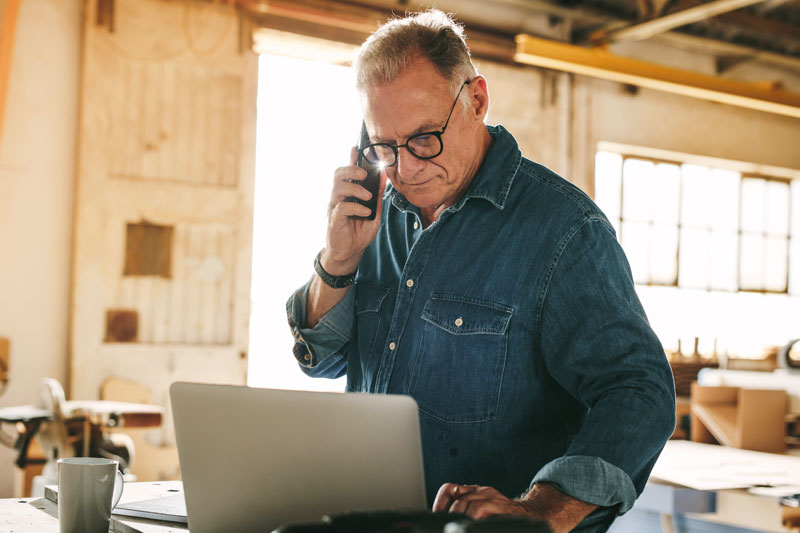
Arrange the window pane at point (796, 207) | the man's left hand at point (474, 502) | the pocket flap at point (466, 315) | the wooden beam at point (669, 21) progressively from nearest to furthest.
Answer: the man's left hand at point (474, 502)
the pocket flap at point (466, 315)
the wooden beam at point (669, 21)
the window pane at point (796, 207)

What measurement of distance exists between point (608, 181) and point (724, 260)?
1557 millimetres

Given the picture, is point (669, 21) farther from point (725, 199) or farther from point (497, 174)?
point (497, 174)

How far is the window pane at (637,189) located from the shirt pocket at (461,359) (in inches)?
240

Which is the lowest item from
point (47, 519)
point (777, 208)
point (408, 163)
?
point (47, 519)

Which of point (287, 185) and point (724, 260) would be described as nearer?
point (287, 185)

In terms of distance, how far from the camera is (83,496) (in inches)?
51.8

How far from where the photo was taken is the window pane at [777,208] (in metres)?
8.16

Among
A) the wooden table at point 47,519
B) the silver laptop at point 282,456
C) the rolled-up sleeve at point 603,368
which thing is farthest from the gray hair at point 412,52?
the wooden table at point 47,519

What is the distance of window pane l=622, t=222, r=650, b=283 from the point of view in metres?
7.33

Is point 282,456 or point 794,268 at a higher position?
point 794,268

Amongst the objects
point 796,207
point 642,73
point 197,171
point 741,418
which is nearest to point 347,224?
point 741,418

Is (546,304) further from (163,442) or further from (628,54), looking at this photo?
(628,54)

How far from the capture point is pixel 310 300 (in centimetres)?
178

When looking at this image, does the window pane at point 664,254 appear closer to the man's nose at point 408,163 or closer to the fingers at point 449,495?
the man's nose at point 408,163
